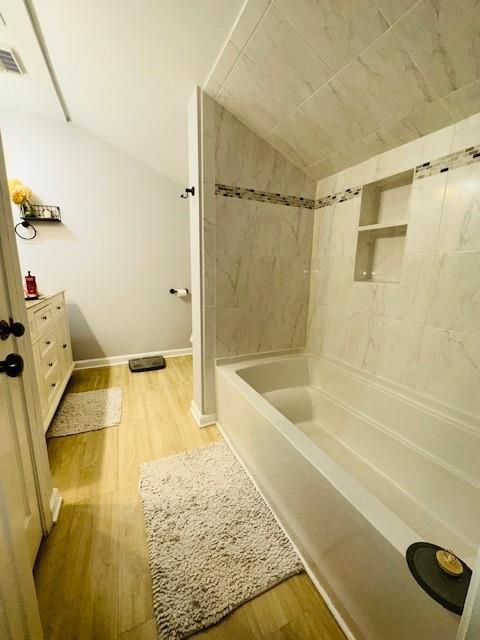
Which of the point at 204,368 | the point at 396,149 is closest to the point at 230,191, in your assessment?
the point at 396,149

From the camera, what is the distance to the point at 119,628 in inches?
34.3

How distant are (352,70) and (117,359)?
3.20 meters

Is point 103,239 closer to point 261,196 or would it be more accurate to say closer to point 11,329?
point 261,196

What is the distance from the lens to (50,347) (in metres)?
2.04

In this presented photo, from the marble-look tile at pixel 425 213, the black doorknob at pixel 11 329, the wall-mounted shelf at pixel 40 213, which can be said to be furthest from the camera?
the wall-mounted shelf at pixel 40 213

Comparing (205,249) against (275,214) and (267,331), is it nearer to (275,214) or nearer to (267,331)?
(275,214)

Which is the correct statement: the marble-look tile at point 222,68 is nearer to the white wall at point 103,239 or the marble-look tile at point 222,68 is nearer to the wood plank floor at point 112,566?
the white wall at point 103,239

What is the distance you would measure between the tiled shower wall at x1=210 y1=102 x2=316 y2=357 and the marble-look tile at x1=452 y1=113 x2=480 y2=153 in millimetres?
940

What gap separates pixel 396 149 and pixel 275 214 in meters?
0.79

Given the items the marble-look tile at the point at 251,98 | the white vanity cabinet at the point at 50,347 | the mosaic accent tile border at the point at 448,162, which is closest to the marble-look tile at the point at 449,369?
the mosaic accent tile border at the point at 448,162

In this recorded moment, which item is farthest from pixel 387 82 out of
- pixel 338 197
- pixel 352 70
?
pixel 338 197

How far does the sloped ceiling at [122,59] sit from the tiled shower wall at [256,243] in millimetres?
313

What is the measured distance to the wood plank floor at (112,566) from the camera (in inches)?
34.6

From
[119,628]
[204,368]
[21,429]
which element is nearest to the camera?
[119,628]
